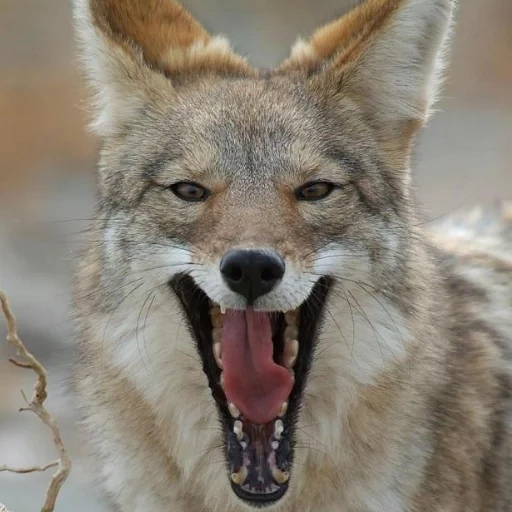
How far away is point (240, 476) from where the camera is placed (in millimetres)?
4391

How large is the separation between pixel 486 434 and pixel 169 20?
7.62 ft

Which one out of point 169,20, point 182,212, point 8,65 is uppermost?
point 169,20

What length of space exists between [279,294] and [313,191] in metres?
0.53

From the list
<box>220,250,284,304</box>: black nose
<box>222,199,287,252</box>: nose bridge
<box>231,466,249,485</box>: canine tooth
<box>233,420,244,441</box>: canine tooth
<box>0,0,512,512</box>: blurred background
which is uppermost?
<box>222,199,287,252</box>: nose bridge

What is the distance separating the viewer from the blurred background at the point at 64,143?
30.2 ft

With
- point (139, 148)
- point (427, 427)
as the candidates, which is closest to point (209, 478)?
point (427, 427)

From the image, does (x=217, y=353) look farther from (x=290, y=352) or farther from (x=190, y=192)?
(x=190, y=192)

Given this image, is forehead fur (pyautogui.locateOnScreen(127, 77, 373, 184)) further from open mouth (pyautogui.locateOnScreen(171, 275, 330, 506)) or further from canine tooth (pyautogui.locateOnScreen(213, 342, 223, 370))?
canine tooth (pyautogui.locateOnScreen(213, 342, 223, 370))

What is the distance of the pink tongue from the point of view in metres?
4.39

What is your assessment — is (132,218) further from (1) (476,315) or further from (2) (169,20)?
(1) (476,315)

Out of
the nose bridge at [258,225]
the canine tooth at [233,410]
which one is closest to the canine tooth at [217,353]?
the canine tooth at [233,410]

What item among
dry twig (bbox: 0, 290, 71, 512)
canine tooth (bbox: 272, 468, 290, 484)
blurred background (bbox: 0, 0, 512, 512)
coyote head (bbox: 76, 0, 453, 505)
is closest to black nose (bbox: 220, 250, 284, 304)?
coyote head (bbox: 76, 0, 453, 505)

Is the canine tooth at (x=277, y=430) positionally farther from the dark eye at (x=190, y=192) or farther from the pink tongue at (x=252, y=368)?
the dark eye at (x=190, y=192)

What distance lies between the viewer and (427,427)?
483 cm
